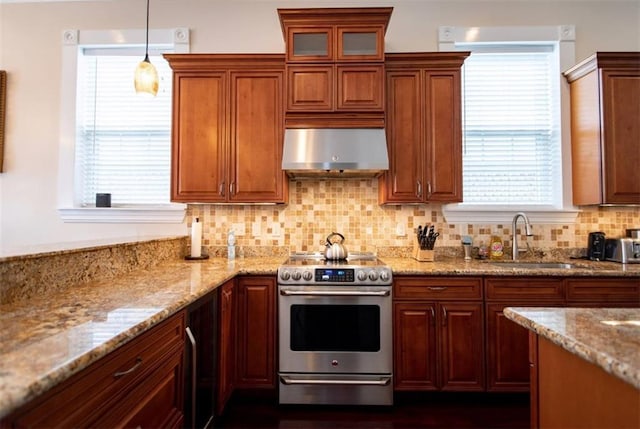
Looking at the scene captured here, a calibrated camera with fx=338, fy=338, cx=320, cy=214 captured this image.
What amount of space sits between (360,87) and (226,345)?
6.63ft

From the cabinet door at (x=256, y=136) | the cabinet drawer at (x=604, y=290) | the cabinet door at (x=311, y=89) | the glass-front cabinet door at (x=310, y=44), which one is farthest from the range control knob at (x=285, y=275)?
the cabinet drawer at (x=604, y=290)

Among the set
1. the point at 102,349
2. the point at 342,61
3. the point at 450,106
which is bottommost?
the point at 102,349

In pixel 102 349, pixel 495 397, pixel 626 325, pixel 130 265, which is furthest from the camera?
pixel 495 397

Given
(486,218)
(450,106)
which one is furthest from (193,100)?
(486,218)

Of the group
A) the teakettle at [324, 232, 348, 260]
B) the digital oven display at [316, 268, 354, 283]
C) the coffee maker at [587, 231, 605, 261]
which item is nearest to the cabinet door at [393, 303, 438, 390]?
the digital oven display at [316, 268, 354, 283]

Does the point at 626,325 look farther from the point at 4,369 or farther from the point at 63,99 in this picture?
the point at 63,99

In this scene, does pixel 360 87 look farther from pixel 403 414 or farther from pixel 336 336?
pixel 403 414

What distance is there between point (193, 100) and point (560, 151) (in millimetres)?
3091

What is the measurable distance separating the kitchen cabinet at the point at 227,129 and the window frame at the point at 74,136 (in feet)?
1.46

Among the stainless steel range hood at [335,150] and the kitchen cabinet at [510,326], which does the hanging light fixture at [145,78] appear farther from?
the kitchen cabinet at [510,326]

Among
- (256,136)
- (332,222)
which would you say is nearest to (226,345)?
(332,222)

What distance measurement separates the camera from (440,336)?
227 centimetres

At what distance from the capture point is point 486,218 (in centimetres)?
288

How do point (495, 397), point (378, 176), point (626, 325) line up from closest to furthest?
point (626, 325) < point (495, 397) < point (378, 176)
